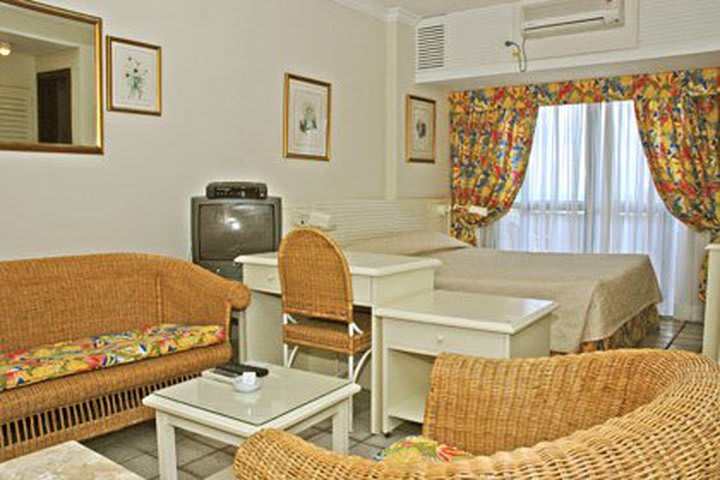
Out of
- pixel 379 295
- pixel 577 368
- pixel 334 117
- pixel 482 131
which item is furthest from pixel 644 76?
pixel 577 368

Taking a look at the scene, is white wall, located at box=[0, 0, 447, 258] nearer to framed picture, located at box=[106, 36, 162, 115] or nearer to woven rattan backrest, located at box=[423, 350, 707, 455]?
framed picture, located at box=[106, 36, 162, 115]

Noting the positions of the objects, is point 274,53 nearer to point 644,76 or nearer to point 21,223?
point 21,223

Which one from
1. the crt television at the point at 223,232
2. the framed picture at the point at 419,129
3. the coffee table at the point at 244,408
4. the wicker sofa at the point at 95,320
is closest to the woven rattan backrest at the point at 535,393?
the coffee table at the point at 244,408

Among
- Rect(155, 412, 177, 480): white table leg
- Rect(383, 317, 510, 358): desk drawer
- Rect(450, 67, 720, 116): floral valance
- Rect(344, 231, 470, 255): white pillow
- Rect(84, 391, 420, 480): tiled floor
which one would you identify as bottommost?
Rect(84, 391, 420, 480): tiled floor

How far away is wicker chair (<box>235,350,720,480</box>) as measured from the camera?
773mm

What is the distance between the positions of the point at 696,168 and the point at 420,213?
2256 millimetres

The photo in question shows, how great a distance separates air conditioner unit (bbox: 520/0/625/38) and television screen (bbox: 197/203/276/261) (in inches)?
112

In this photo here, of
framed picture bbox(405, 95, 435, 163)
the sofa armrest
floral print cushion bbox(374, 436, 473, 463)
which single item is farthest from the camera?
framed picture bbox(405, 95, 435, 163)

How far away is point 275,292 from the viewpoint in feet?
10.1

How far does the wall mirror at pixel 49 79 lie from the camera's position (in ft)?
9.06

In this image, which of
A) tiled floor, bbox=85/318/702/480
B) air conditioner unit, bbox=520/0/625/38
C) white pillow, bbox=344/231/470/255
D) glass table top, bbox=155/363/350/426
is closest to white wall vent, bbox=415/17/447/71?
air conditioner unit, bbox=520/0/625/38

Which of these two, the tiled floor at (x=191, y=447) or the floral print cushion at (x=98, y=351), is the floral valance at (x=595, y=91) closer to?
the tiled floor at (x=191, y=447)

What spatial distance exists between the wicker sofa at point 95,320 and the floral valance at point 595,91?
144 inches

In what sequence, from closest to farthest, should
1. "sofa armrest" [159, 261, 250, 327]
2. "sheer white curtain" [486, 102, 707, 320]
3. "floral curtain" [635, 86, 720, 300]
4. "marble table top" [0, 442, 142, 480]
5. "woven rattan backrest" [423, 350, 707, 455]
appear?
"woven rattan backrest" [423, 350, 707, 455] < "marble table top" [0, 442, 142, 480] < "sofa armrest" [159, 261, 250, 327] < "floral curtain" [635, 86, 720, 300] < "sheer white curtain" [486, 102, 707, 320]
